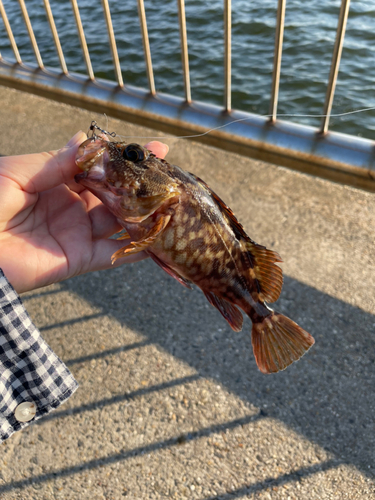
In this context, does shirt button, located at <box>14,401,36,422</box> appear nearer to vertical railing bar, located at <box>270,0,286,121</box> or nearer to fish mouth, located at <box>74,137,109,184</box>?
fish mouth, located at <box>74,137,109,184</box>

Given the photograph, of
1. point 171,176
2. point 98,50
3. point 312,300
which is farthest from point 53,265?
point 98,50

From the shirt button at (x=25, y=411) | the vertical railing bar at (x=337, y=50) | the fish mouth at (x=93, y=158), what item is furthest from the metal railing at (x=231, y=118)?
the shirt button at (x=25, y=411)

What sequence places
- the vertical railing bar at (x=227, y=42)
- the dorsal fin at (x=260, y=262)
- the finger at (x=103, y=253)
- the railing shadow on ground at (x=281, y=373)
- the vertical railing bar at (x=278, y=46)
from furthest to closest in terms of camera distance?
the vertical railing bar at (x=227, y=42), the vertical railing bar at (x=278, y=46), the finger at (x=103, y=253), the railing shadow on ground at (x=281, y=373), the dorsal fin at (x=260, y=262)

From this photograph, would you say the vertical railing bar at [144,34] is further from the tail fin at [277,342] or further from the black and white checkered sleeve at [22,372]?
the black and white checkered sleeve at [22,372]

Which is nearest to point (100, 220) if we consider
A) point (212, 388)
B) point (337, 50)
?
point (212, 388)

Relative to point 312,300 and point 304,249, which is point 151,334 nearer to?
point 312,300

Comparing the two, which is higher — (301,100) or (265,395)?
(265,395)
